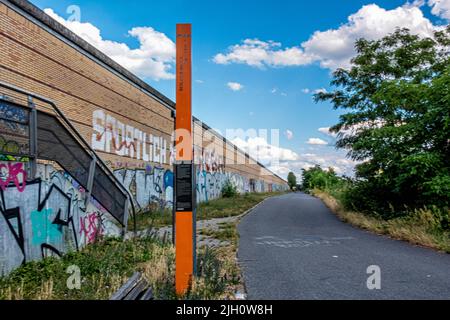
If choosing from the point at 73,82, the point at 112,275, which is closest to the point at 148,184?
the point at 73,82

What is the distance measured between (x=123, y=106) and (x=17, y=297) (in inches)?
459

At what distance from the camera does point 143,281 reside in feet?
15.1

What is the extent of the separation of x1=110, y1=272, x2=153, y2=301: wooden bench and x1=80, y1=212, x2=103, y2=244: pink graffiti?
321cm

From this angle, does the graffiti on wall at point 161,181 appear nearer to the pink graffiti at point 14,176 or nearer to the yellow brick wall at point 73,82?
the yellow brick wall at point 73,82

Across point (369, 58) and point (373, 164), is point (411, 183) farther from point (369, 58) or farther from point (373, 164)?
point (369, 58)

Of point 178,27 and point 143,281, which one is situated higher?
point 178,27

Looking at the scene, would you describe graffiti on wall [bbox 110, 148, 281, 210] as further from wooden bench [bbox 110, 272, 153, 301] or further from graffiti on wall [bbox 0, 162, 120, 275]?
wooden bench [bbox 110, 272, 153, 301]

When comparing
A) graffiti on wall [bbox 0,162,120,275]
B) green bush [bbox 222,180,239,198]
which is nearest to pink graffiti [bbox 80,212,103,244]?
graffiti on wall [bbox 0,162,120,275]

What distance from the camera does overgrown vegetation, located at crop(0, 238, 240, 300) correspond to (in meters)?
4.44

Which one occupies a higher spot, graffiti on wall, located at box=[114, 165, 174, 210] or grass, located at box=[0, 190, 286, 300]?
graffiti on wall, located at box=[114, 165, 174, 210]

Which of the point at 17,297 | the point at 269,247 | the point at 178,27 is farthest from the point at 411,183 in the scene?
the point at 17,297

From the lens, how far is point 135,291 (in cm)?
419

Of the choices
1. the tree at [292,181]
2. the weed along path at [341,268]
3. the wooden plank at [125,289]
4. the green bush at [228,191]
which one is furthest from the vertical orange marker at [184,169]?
the tree at [292,181]
